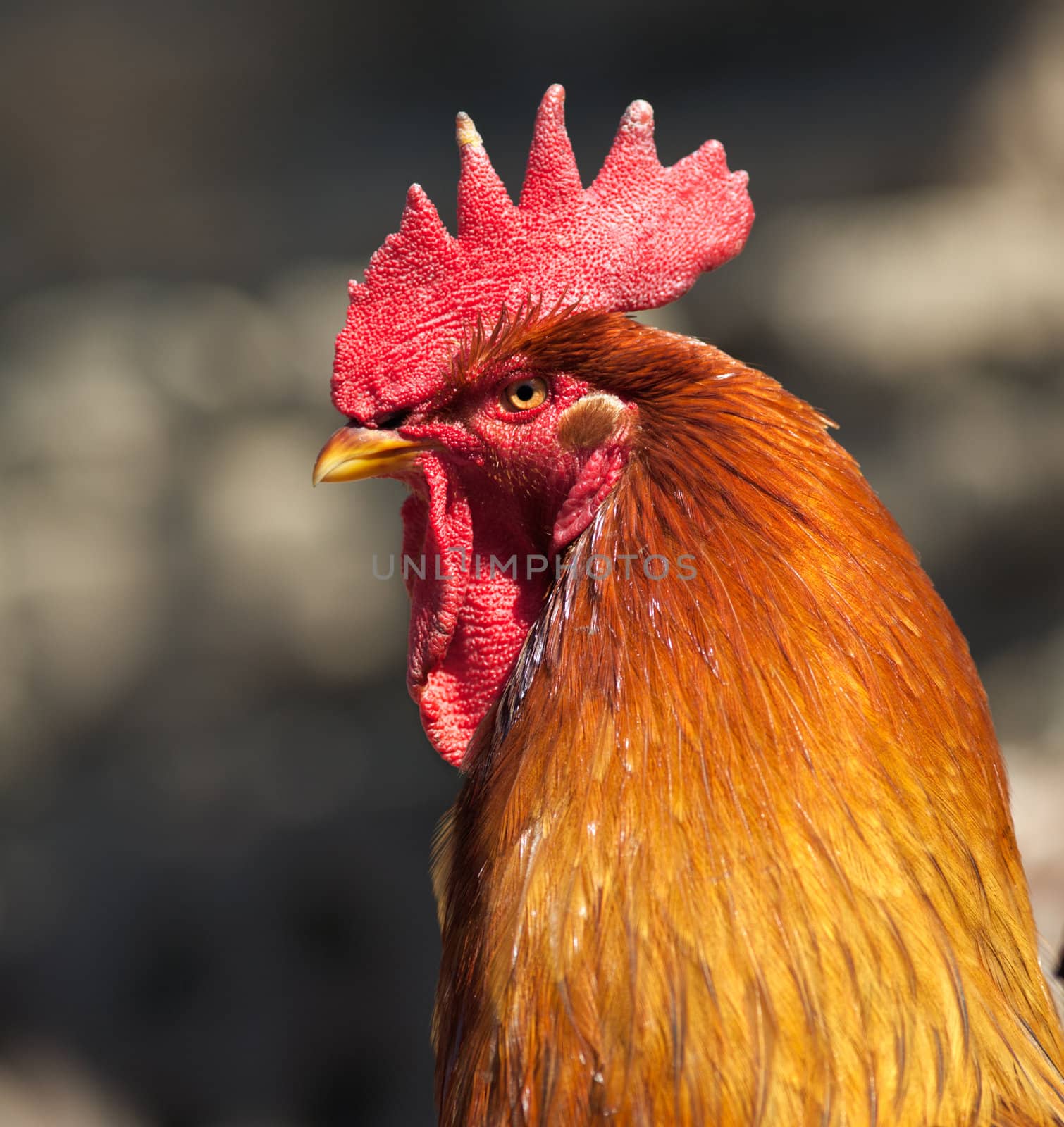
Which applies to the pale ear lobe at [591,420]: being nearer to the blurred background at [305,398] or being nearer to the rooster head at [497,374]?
the rooster head at [497,374]

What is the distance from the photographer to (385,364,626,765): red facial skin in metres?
1.90

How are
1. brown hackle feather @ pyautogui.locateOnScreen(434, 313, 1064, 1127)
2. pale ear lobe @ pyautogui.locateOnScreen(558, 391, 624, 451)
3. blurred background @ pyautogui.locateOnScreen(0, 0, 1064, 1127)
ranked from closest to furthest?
brown hackle feather @ pyautogui.locateOnScreen(434, 313, 1064, 1127) → pale ear lobe @ pyautogui.locateOnScreen(558, 391, 624, 451) → blurred background @ pyautogui.locateOnScreen(0, 0, 1064, 1127)

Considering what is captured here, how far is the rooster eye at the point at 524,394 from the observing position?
1.91 meters

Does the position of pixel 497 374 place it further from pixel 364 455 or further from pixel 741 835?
pixel 741 835

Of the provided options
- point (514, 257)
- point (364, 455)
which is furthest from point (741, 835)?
point (514, 257)

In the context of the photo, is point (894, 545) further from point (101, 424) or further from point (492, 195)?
point (101, 424)

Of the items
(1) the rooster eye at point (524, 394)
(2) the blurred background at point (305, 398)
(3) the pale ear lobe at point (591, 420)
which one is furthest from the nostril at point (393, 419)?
(2) the blurred background at point (305, 398)

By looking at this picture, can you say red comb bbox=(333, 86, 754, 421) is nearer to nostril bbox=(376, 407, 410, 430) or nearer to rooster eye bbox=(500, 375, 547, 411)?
nostril bbox=(376, 407, 410, 430)

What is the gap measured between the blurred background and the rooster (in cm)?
247

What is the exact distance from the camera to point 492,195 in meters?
2.04

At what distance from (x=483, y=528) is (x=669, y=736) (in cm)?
64

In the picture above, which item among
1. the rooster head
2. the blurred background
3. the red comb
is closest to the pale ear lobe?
the rooster head

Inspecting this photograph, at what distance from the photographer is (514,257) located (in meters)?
2.01

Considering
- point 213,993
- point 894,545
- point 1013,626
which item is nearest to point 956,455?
point 1013,626
